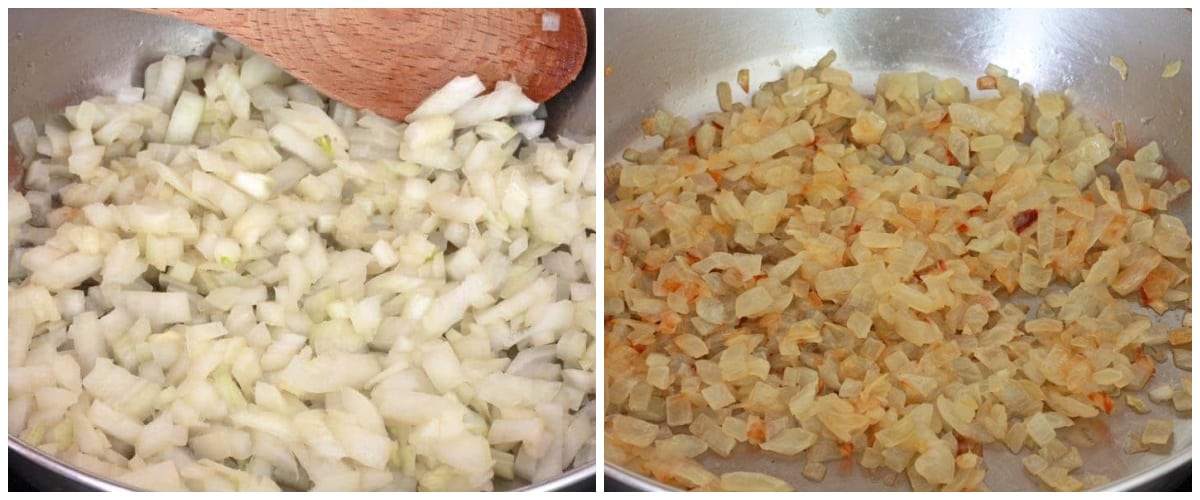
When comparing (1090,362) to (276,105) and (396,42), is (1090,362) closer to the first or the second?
(396,42)

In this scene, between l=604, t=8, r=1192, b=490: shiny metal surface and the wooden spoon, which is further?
l=604, t=8, r=1192, b=490: shiny metal surface

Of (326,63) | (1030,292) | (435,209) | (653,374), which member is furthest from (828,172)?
(326,63)

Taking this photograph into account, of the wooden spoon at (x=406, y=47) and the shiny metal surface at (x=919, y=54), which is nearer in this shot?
the wooden spoon at (x=406, y=47)

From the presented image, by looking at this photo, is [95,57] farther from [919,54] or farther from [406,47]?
Result: [919,54]

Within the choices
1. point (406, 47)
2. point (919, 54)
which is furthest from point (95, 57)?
point (919, 54)
